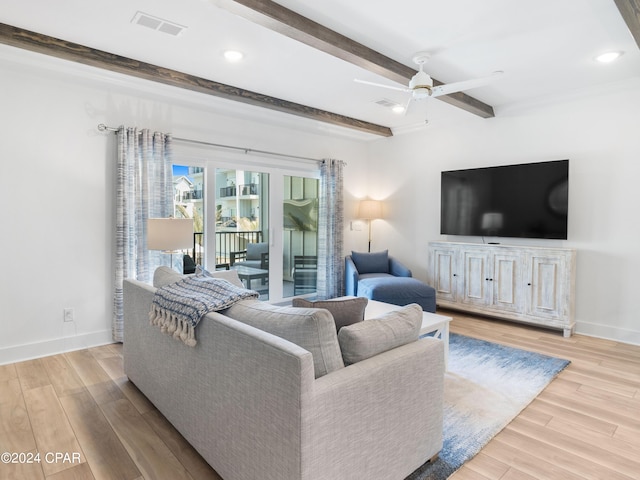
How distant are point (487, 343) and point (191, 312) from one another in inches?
121

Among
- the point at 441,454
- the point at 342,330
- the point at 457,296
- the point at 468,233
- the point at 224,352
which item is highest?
the point at 468,233

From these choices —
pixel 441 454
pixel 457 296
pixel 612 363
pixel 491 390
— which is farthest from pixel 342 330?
pixel 457 296

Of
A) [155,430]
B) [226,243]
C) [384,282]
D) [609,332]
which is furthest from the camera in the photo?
[226,243]

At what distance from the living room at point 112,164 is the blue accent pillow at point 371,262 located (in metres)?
1.69

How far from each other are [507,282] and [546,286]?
0.40 metres

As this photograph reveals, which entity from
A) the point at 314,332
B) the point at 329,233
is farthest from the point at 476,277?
the point at 314,332

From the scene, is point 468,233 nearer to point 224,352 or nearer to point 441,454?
point 441,454

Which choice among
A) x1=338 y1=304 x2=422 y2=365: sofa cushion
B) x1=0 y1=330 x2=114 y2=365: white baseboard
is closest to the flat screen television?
x1=338 y1=304 x2=422 y2=365: sofa cushion

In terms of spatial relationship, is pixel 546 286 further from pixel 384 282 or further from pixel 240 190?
pixel 240 190

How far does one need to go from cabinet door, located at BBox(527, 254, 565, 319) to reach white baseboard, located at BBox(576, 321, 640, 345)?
1.18ft

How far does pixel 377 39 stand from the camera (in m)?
2.92

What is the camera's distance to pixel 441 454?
2.01m

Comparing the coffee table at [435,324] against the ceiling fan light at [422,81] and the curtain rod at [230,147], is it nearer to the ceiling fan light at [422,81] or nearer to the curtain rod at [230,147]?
the ceiling fan light at [422,81]

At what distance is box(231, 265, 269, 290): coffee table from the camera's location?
484 centimetres
